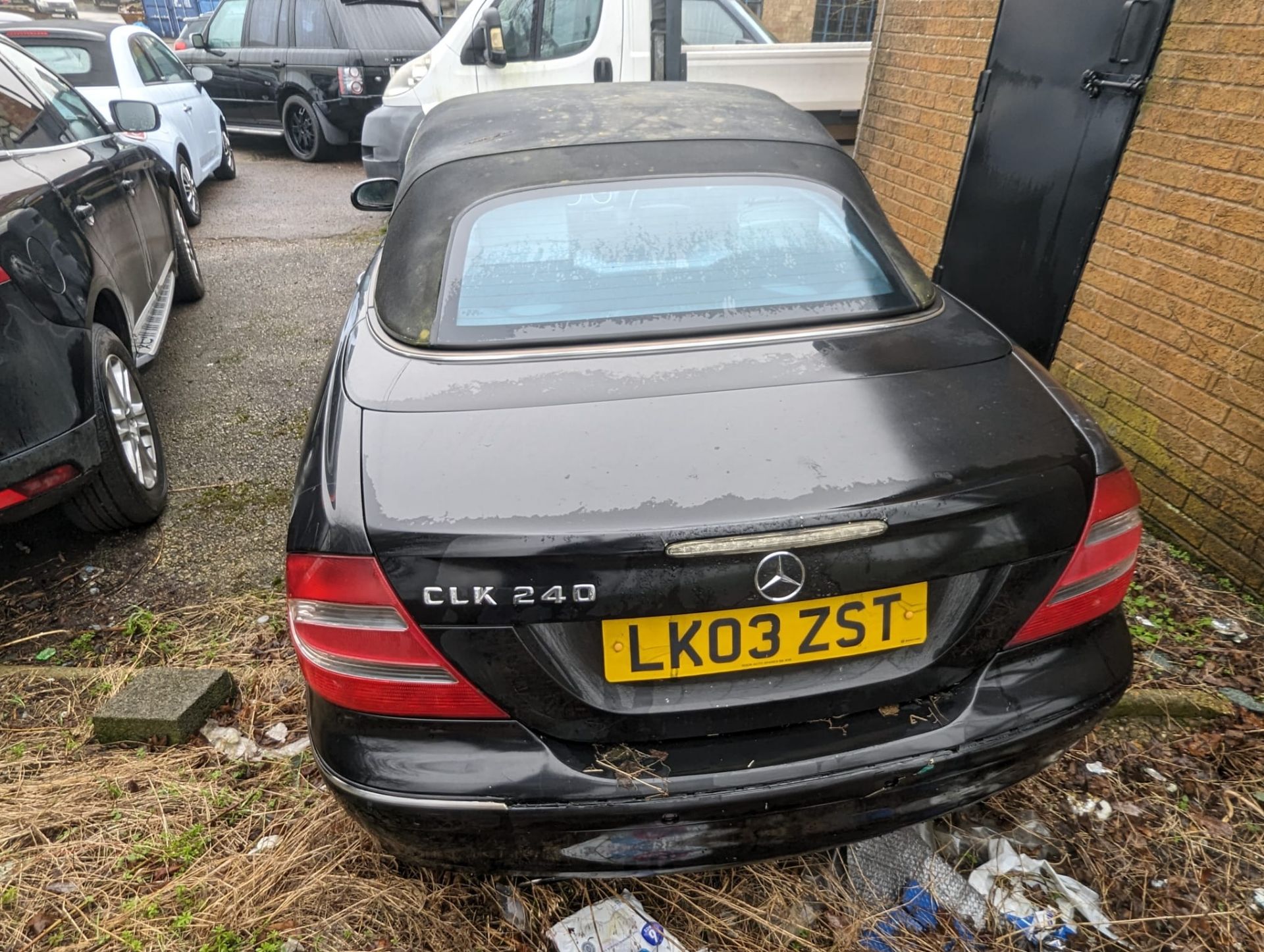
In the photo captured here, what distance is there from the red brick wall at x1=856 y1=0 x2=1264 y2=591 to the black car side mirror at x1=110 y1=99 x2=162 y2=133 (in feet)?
15.1

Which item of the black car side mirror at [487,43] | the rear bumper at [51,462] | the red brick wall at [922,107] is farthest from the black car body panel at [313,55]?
the rear bumper at [51,462]

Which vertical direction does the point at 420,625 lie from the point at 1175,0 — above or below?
below

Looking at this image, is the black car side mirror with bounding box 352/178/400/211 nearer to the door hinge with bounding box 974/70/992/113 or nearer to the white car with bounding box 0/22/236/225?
the door hinge with bounding box 974/70/992/113

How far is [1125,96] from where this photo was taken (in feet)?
10.3

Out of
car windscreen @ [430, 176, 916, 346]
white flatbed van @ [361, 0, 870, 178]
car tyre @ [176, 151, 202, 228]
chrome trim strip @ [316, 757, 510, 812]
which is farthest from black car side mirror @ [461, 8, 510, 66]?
chrome trim strip @ [316, 757, 510, 812]

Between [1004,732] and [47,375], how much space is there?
9.26 ft

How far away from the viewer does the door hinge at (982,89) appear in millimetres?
3863

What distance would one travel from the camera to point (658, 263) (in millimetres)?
2016

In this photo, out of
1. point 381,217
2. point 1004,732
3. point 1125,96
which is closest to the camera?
point 1004,732

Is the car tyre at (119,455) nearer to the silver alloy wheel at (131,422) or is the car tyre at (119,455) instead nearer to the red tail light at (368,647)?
the silver alloy wheel at (131,422)

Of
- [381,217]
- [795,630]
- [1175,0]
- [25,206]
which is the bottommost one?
[381,217]

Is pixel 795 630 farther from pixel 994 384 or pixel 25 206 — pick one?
pixel 25 206

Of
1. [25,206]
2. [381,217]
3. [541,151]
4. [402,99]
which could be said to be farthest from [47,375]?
[381,217]

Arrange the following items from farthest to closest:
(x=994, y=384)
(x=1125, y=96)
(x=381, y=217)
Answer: (x=381, y=217), (x=1125, y=96), (x=994, y=384)
